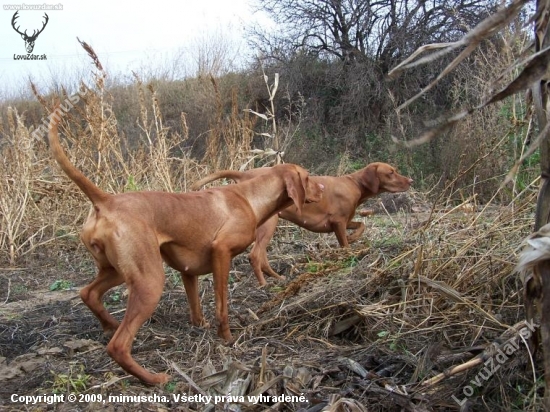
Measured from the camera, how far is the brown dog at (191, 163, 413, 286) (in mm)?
7098

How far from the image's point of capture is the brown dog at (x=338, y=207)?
7098mm

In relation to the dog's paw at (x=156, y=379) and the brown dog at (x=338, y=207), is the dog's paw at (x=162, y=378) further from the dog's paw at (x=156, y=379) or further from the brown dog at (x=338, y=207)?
the brown dog at (x=338, y=207)

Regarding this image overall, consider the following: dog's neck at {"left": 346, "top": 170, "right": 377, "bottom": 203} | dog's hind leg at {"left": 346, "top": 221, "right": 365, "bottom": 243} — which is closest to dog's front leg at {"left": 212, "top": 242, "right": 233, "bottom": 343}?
dog's hind leg at {"left": 346, "top": 221, "right": 365, "bottom": 243}

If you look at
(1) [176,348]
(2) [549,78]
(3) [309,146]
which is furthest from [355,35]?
(2) [549,78]

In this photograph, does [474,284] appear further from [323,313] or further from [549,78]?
[549,78]

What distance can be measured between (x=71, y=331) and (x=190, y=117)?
16262mm

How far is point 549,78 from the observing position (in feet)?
7.39

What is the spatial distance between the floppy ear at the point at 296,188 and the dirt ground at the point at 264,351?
2.13ft

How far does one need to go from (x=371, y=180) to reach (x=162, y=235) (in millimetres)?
4828

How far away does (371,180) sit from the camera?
8.57 metres

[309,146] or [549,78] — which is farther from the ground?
[549,78]

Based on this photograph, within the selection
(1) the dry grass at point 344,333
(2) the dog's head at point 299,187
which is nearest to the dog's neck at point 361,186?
(1) the dry grass at point 344,333

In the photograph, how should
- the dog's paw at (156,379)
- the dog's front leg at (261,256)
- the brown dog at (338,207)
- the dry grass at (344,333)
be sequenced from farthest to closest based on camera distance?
the brown dog at (338,207) → the dog's front leg at (261,256) → the dog's paw at (156,379) → the dry grass at (344,333)

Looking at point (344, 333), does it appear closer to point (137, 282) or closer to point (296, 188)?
point (296, 188)
